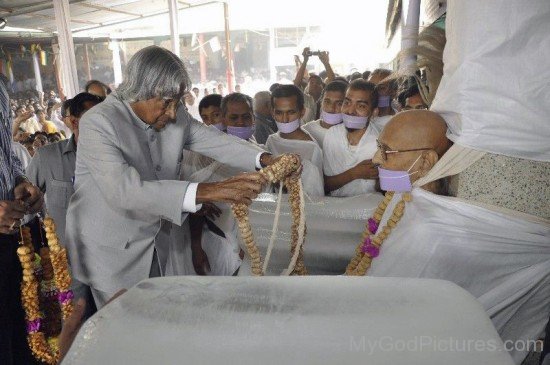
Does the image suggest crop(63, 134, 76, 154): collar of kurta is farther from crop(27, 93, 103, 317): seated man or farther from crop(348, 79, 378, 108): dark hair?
crop(348, 79, 378, 108): dark hair

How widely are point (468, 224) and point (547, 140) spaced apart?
409mm

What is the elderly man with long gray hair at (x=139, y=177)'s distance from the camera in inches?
72.9

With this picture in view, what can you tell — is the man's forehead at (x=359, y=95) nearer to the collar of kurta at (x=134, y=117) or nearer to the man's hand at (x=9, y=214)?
the collar of kurta at (x=134, y=117)

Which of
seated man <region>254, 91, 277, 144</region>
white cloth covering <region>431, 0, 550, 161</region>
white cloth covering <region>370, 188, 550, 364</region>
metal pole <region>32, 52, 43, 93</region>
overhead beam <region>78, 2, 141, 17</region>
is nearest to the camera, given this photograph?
white cloth covering <region>431, 0, 550, 161</region>

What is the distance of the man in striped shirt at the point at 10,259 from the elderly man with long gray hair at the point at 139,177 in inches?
10.4

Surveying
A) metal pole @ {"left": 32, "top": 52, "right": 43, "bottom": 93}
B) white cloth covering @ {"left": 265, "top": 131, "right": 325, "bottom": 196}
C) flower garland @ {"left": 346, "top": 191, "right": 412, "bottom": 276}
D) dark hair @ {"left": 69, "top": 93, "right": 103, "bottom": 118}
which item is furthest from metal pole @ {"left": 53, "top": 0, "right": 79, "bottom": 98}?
metal pole @ {"left": 32, "top": 52, "right": 43, "bottom": 93}

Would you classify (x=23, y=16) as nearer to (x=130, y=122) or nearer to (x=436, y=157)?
(x=130, y=122)

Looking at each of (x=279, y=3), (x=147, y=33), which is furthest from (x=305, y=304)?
(x=147, y=33)

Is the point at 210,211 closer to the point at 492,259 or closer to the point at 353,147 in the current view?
the point at 353,147

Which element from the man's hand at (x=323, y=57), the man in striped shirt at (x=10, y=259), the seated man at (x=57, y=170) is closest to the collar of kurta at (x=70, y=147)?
the seated man at (x=57, y=170)

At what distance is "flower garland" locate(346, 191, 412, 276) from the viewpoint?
1821mm

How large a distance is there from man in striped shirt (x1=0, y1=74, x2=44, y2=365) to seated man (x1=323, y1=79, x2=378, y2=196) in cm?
201

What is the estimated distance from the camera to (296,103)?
11.8ft

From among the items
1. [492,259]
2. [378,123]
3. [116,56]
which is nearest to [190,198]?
[492,259]
